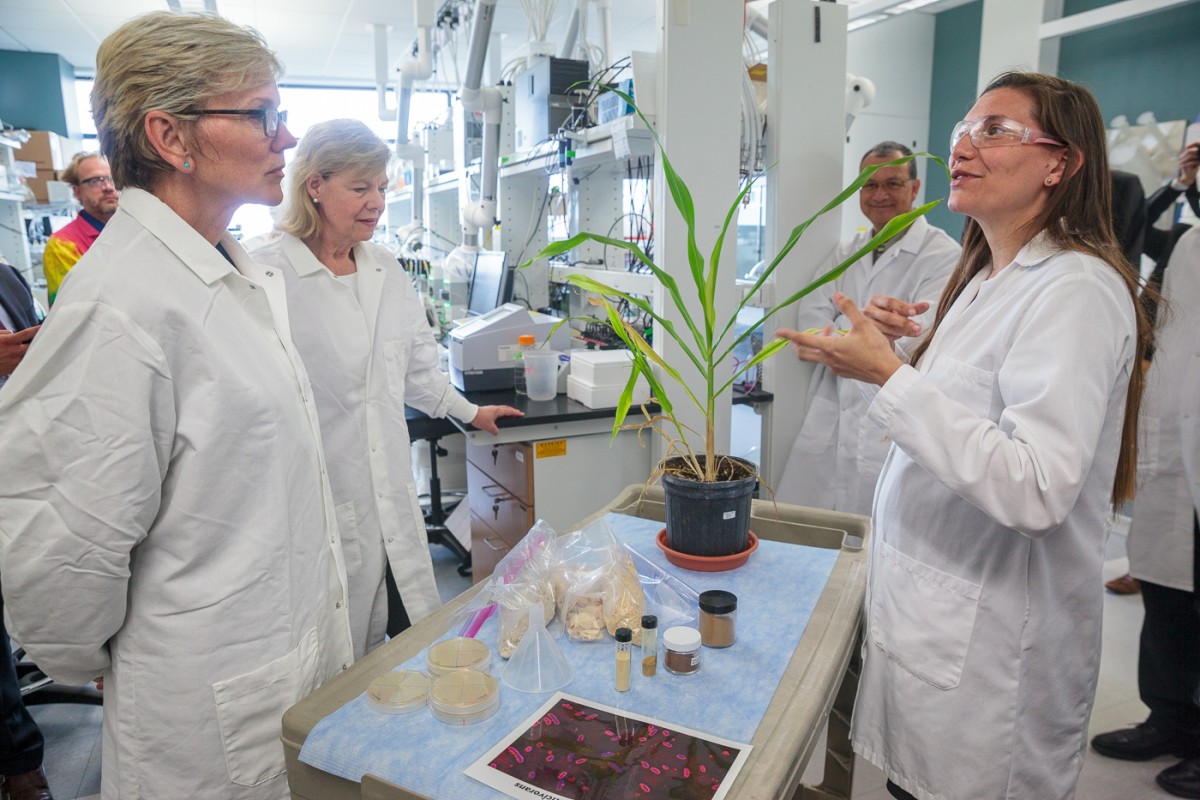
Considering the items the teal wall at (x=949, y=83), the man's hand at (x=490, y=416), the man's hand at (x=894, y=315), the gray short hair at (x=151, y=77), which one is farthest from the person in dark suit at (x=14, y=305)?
the teal wall at (x=949, y=83)

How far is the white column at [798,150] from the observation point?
239 centimetres

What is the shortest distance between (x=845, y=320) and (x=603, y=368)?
0.84 meters

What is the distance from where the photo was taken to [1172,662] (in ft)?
6.33

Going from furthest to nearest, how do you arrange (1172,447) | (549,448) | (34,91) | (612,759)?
(34,91)
(549,448)
(1172,447)
(612,759)

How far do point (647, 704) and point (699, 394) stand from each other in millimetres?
1461

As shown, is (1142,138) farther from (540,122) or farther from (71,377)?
(71,377)

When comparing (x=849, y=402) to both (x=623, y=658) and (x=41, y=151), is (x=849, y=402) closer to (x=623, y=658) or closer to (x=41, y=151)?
(x=623, y=658)

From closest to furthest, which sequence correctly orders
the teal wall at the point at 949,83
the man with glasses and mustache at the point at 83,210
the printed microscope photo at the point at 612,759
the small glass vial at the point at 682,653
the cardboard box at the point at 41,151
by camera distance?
1. the printed microscope photo at the point at 612,759
2. the small glass vial at the point at 682,653
3. the man with glasses and mustache at the point at 83,210
4. the teal wall at the point at 949,83
5. the cardboard box at the point at 41,151

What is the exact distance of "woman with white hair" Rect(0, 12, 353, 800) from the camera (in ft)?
2.91

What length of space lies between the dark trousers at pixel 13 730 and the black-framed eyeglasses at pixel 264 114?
4.49 ft

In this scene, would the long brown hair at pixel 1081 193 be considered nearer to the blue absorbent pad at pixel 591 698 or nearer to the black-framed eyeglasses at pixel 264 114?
the blue absorbent pad at pixel 591 698

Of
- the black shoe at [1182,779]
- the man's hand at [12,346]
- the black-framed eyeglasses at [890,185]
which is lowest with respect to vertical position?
the black shoe at [1182,779]

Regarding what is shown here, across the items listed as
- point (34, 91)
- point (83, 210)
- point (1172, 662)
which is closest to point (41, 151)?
point (34, 91)

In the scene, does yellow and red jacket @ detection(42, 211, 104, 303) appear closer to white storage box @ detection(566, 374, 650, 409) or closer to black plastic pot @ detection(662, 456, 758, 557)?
white storage box @ detection(566, 374, 650, 409)
